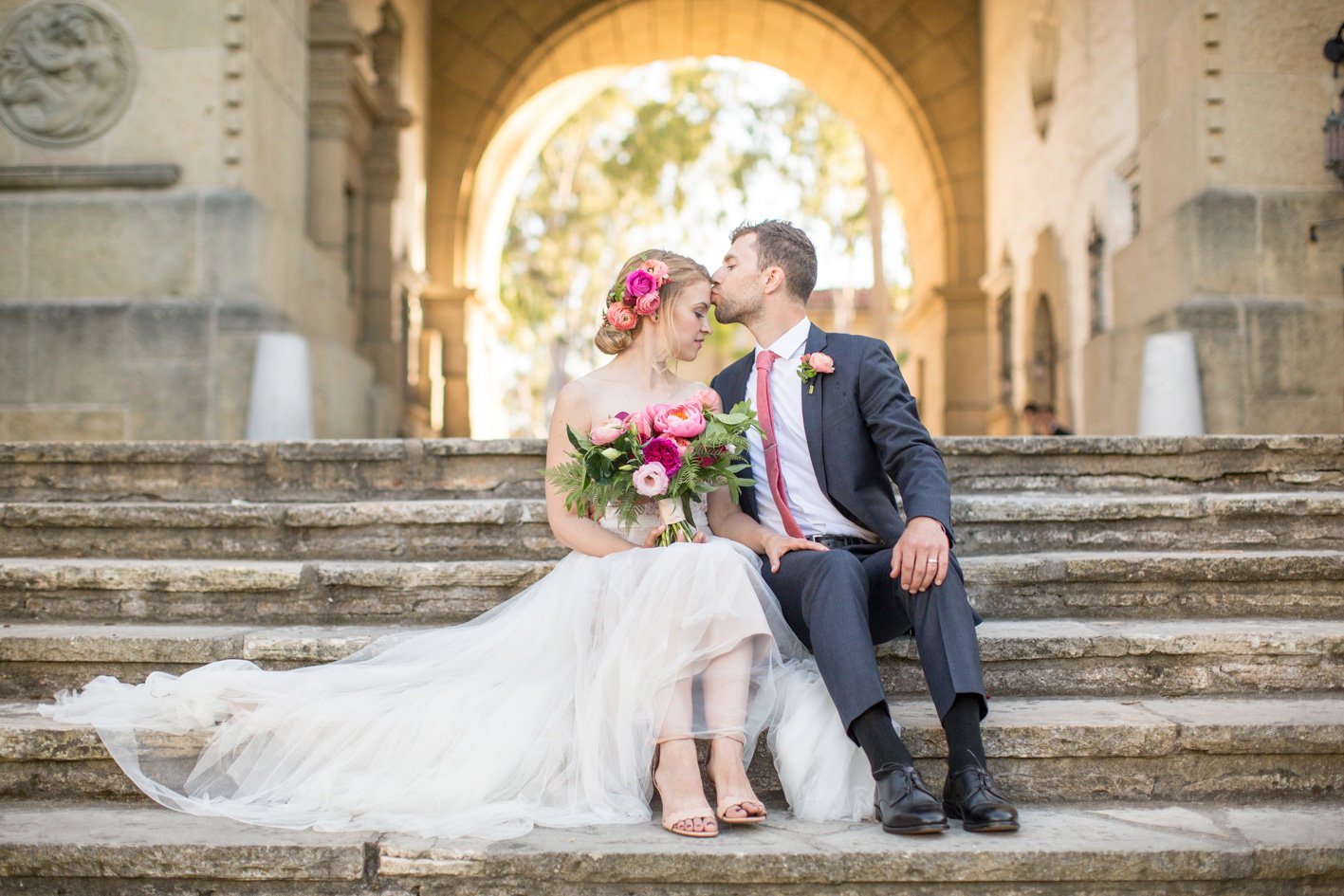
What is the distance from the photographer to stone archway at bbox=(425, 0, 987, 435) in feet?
45.5

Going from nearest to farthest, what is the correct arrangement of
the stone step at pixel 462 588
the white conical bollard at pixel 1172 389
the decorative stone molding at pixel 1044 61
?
1. the stone step at pixel 462 588
2. the white conical bollard at pixel 1172 389
3. the decorative stone molding at pixel 1044 61

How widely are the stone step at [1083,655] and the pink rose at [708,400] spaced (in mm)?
821

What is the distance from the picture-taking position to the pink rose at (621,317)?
3387 mm

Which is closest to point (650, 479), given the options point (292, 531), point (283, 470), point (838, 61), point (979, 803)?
point (979, 803)

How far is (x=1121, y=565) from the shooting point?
364 centimetres

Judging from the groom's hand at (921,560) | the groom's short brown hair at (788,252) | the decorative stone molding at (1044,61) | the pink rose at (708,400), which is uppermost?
the decorative stone molding at (1044,61)

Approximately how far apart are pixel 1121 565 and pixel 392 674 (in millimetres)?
2187

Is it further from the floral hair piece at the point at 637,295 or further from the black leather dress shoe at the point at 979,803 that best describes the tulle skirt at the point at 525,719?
the floral hair piece at the point at 637,295

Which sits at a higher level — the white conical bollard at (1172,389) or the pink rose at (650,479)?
the white conical bollard at (1172,389)

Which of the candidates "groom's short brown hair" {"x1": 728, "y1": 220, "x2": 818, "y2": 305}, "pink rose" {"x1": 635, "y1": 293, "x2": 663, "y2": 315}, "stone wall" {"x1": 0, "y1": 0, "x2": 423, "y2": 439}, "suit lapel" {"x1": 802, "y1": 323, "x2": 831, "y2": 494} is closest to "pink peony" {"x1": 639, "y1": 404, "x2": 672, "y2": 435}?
"pink rose" {"x1": 635, "y1": 293, "x2": 663, "y2": 315}

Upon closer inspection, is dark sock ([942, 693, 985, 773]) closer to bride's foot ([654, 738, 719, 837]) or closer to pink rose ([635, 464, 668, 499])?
bride's foot ([654, 738, 719, 837])

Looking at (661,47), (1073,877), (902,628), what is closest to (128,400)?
(902,628)

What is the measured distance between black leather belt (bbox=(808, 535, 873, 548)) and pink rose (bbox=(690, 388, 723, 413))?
0.45m

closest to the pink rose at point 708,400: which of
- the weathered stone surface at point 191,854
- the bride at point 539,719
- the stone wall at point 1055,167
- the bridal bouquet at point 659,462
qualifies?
the bridal bouquet at point 659,462
